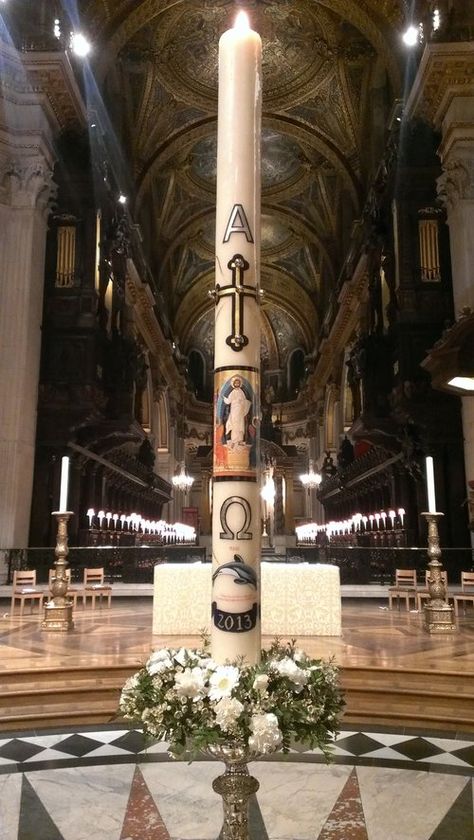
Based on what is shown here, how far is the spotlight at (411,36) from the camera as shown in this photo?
1364 cm

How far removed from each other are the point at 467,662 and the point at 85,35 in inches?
602

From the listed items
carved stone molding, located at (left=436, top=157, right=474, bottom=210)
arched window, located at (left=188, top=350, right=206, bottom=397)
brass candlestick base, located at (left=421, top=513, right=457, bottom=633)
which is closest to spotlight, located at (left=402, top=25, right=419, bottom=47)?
carved stone molding, located at (left=436, top=157, right=474, bottom=210)

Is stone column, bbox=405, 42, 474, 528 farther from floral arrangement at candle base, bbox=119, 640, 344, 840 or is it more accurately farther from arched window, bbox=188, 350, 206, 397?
arched window, bbox=188, 350, 206, 397

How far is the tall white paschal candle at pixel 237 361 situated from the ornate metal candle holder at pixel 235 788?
29 centimetres

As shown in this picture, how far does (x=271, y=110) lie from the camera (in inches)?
824

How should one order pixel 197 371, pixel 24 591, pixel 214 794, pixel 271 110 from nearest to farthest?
pixel 214 794 → pixel 24 591 → pixel 271 110 → pixel 197 371

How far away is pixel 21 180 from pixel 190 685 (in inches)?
480

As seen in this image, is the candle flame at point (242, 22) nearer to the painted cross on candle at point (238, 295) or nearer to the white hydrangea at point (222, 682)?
the painted cross on candle at point (238, 295)

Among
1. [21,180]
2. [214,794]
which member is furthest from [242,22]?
[21,180]

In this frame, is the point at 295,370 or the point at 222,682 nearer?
the point at 222,682

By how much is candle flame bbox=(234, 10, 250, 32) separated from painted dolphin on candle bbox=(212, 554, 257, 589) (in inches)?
82.2

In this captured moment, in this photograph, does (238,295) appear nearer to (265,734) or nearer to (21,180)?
(265,734)

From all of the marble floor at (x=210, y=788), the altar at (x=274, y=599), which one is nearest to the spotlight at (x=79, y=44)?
the altar at (x=274, y=599)

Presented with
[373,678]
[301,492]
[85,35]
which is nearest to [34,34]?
[85,35]
